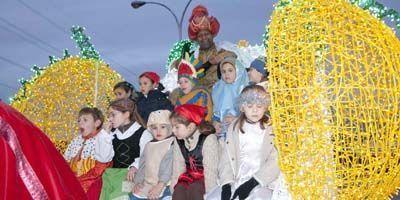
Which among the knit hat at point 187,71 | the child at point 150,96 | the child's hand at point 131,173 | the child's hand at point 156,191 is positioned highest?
the knit hat at point 187,71

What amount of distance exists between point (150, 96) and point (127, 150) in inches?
37.2

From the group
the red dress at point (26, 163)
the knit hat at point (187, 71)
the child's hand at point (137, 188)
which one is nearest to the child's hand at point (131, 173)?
the child's hand at point (137, 188)

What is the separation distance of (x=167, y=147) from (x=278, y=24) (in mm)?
2642

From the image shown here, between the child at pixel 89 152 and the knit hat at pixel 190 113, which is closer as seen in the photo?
the knit hat at pixel 190 113

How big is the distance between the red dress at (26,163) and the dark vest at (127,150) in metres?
4.26

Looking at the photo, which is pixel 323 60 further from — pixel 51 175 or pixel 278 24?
pixel 51 175

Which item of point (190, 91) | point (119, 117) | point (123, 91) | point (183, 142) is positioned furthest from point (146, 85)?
point (183, 142)

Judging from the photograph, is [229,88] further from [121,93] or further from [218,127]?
[121,93]

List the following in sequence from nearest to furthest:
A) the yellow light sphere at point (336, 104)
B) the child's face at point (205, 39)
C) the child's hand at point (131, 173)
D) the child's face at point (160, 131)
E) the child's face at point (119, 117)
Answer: the yellow light sphere at point (336, 104) → the child's face at point (160, 131) → the child's hand at point (131, 173) → the child's face at point (119, 117) → the child's face at point (205, 39)

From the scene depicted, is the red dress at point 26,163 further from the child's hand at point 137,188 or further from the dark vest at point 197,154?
the child's hand at point 137,188

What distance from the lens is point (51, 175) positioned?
7.92 ft

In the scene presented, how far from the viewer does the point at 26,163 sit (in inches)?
92.3

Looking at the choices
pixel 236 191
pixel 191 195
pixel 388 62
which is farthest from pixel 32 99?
pixel 388 62

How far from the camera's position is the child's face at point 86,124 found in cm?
678
